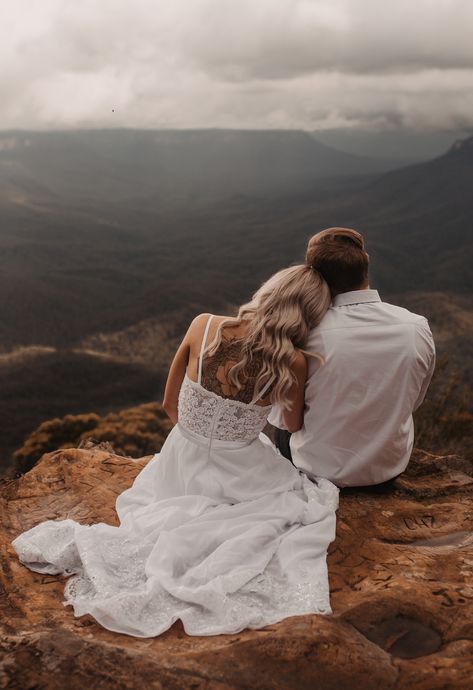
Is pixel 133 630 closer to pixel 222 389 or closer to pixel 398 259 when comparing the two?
pixel 222 389

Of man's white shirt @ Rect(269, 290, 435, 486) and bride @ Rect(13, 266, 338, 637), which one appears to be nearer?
bride @ Rect(13, 266, 338, 637)

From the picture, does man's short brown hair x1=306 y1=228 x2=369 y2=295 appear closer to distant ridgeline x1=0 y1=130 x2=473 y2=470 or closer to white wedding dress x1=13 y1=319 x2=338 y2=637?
white wedding dress x1=13 y1=319 x2=338 y2=637

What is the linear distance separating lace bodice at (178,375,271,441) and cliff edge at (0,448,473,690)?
33.7 inches

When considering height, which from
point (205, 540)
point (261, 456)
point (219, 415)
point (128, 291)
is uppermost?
point (219, 415)

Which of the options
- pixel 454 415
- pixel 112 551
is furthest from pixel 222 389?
pixel 454 415

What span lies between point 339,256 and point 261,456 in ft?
4.17

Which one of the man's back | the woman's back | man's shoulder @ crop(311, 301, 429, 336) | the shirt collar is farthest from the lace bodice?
the shirt collar

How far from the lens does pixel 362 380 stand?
3.55 meters

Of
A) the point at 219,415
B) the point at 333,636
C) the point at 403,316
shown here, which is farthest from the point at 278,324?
the point at 333,636

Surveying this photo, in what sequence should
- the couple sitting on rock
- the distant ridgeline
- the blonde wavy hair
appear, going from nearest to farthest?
the couple sitting on rock → the blonde wavy hair → the distant ridgeline

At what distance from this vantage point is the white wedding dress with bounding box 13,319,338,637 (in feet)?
9.27

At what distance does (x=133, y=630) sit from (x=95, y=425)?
883 inches

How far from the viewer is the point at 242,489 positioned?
3.55 metres

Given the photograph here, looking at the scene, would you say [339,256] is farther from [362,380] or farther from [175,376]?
[175,376]
